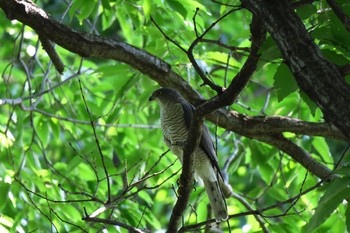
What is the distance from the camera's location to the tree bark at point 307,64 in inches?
68.4

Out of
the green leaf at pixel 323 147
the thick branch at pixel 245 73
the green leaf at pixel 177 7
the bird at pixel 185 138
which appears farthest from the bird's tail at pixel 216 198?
the thick branch at pixel 245 73

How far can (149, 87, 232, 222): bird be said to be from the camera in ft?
14.4

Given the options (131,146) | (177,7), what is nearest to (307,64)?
(177,7)

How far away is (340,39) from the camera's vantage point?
216 centimetres

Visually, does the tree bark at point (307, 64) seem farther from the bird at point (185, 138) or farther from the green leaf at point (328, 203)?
the bird at point (185, 138)

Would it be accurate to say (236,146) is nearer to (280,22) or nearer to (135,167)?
(135,167)

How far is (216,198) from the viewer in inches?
173

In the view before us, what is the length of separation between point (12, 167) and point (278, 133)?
6.73ft

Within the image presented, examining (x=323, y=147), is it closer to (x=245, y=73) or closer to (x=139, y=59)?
(x=139, y=59)

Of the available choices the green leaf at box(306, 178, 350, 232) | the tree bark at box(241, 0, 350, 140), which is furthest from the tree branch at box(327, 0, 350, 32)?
the green leaf at box(306, 178, 350, 232)

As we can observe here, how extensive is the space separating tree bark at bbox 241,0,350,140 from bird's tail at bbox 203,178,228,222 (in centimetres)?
241

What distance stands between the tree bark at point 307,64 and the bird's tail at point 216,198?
2405mm

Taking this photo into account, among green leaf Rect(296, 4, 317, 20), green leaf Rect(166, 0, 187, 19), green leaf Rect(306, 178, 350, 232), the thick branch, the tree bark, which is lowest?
green leaf Rect(306, 178, 350, 232)

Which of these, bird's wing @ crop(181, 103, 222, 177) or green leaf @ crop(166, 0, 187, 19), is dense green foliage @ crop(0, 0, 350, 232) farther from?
bird's wing @ crop(181, 103, 222, 177)
